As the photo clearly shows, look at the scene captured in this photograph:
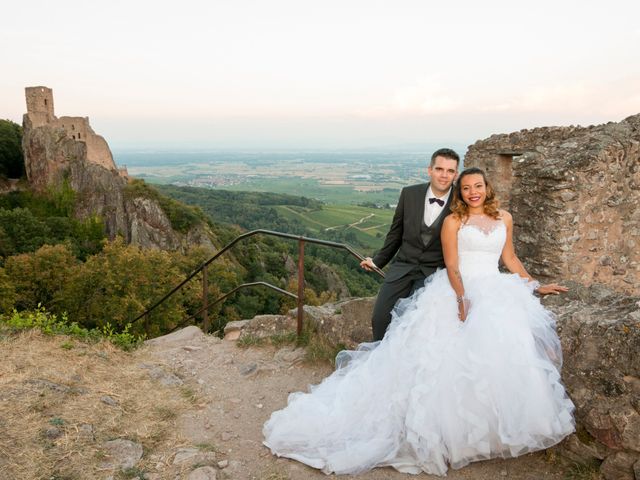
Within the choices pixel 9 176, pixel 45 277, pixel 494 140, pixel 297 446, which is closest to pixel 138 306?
pixel 45 277

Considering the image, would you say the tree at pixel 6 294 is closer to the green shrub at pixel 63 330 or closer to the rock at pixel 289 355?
the green shrub at pixel 63 330

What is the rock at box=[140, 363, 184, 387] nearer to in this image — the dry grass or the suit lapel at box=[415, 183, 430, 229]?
the dry grass

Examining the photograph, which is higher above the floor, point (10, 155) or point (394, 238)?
point (10, 155)

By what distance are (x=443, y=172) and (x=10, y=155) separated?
50.2 m

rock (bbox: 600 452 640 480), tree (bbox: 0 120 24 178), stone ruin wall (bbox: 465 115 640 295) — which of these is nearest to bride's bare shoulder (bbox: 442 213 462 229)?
rock (bbox: 600 452 640 480)

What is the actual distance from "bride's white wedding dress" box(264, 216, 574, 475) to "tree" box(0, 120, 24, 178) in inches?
1896

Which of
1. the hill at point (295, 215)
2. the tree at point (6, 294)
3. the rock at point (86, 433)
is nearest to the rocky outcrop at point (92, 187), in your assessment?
the tree at point (6, 294)

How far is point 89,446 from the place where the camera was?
121 inches

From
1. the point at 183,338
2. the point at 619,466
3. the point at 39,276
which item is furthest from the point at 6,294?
the point at 619,466

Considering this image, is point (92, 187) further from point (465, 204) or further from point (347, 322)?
point (465, 204)

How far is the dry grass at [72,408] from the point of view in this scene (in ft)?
9.53

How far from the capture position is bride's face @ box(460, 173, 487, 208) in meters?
3.16

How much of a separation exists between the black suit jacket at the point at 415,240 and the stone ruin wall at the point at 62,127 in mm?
42223

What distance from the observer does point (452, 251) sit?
313 cm
